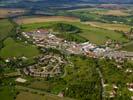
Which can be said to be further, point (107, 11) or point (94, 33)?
point (107, 11)

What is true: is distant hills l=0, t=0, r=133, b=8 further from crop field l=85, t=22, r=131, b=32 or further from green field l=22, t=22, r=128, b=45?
crop field l=85, t=22, r=131, b=32

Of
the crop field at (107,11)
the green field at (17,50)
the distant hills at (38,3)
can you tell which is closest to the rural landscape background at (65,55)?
the green field at (17,50)

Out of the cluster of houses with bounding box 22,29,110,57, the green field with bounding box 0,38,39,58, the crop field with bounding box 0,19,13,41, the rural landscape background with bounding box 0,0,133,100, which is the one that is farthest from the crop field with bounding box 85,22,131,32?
the green field with bounding box 0,38,39,58

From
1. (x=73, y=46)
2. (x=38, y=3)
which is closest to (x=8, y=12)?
(x=38, y=3)

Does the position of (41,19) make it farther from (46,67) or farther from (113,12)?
(46,67)

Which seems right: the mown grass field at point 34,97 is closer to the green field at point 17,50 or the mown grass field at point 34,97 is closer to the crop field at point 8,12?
the green field at point 17,50

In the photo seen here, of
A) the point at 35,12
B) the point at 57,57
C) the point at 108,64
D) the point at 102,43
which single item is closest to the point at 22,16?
the point at 35,12

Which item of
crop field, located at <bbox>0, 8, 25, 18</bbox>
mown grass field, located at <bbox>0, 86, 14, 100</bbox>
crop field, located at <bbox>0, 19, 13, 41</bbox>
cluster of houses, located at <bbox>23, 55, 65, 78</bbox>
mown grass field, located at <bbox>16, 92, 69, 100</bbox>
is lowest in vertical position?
mown grass field, located at <bbox>16, 92, 69, 100</bbox>

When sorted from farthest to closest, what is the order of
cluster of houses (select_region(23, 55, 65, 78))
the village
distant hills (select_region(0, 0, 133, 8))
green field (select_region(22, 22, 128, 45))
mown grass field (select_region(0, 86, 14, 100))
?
distant hills (select_region(0, 0, 133, 8))
green field (select_region(22, 22, 128, 45))
the village
cluster of houses (select_region(23, 55, 65, 78))
mown grass field (select_region(0, 86, 14, 100))
